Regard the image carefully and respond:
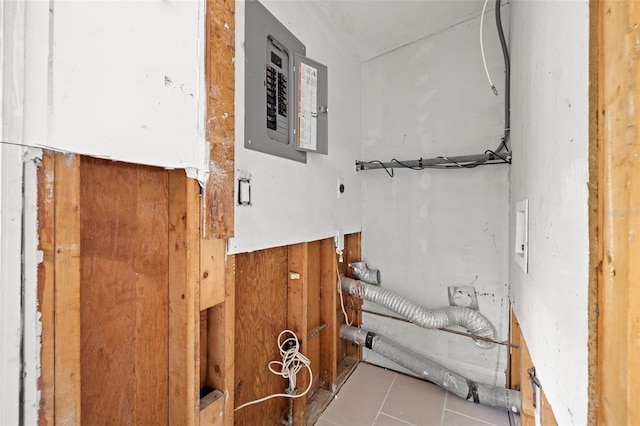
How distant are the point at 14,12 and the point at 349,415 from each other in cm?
214

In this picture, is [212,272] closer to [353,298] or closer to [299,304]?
[299,304]

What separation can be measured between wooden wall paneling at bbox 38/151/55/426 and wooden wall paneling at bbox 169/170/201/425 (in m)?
0.34

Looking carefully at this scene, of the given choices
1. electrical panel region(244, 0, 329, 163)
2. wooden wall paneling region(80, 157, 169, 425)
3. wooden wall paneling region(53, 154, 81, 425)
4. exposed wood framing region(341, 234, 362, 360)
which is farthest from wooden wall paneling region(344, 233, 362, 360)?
wooden wall paneling region(53, 154, 81, 425)

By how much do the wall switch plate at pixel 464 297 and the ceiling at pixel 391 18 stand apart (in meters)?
1.81

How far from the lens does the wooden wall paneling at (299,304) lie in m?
1.54

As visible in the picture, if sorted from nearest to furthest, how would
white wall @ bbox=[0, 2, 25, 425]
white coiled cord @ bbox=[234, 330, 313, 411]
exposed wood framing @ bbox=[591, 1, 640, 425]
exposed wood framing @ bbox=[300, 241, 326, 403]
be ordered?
exposed wood framing @ bbox=[591, 1, 640, 425], white wall @ bbox=[0, 2, 25, 425], white coiled cord @ bbox=[234, 330, 313, 411], exposed wood framing @ bbox=[300, 241, 326, 403]

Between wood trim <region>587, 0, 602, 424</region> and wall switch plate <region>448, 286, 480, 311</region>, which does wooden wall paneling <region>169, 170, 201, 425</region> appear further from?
wall switch plate <region>448, 286, 480, 311</region>

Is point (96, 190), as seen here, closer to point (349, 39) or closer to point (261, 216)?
point (261, 216)

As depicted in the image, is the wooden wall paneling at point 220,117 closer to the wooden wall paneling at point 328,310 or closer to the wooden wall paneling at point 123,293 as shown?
the wooden wall paneling at point 123,293

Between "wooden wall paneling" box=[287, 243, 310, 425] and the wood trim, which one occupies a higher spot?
the wood trim

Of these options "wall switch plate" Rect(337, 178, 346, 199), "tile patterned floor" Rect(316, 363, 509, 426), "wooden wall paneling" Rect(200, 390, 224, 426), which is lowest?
"tile patterned floor" Rect(316, 363, 509, 426)

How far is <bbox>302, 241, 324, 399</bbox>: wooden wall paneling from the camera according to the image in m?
1.82

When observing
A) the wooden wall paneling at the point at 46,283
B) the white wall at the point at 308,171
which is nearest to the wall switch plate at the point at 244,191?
the white wall at the point at 308,171

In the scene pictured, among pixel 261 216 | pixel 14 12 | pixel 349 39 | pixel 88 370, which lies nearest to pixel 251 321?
pixel 261 216
